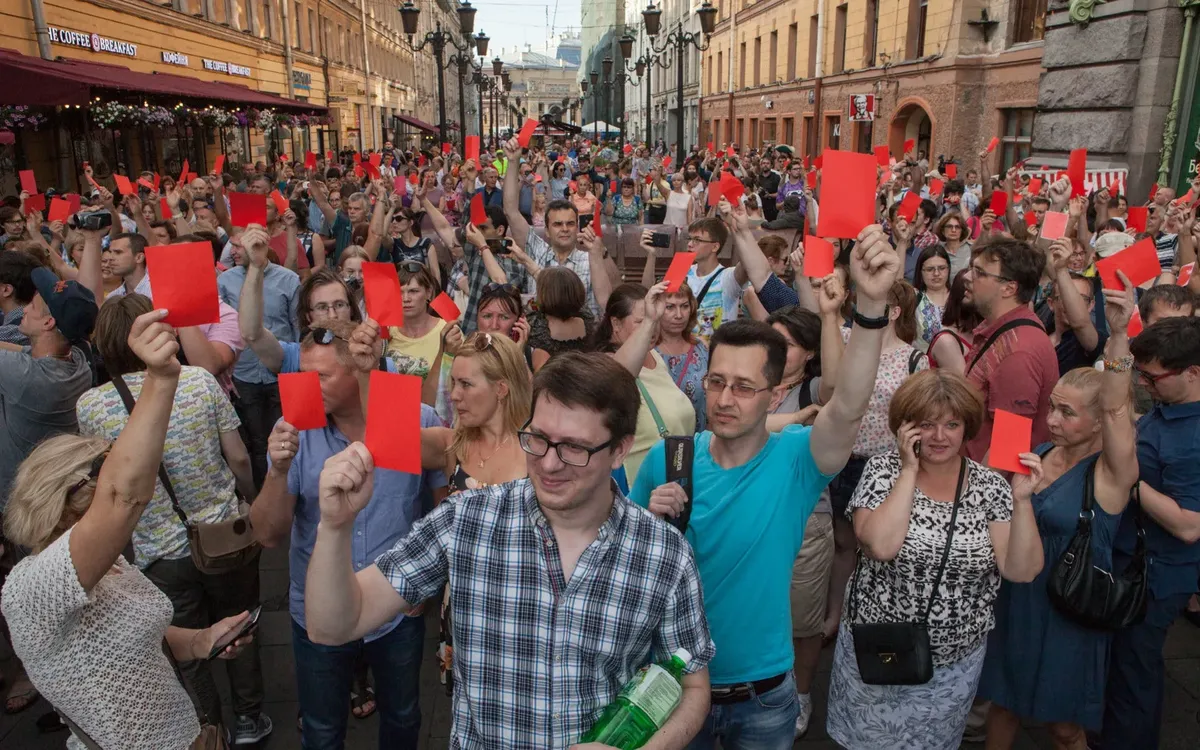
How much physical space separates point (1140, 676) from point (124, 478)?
3.43 m

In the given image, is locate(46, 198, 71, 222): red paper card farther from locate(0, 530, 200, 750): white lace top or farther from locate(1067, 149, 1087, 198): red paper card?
locate(1067, 149, 1087, 198): red paper card

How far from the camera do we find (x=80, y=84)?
1087 centimetres

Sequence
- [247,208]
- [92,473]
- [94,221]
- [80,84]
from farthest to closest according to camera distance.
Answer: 1. [80,84]
2. [94,221]
3. [247,208]
4. [92,473]

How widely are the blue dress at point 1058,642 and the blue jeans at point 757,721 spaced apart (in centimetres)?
111

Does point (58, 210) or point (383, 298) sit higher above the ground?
point (58, 210)

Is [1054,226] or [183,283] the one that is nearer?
[183,283]

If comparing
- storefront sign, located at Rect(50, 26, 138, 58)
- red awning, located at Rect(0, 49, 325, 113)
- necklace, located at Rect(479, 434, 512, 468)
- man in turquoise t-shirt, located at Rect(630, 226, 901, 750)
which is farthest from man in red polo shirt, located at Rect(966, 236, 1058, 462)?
storefront sign, located at Rect(50, 26, 138, 58)

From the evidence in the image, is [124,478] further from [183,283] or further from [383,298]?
[383,298]

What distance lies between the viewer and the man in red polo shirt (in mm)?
3752

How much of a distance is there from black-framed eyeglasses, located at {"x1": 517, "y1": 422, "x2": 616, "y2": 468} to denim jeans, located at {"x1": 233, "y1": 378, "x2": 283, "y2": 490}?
12.3 ft

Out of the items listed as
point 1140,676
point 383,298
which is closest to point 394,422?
point 383,298

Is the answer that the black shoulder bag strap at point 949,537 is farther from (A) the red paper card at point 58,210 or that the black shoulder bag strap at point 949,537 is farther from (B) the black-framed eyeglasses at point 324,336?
(A) the red paper card at point 58,210

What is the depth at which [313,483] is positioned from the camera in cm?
284

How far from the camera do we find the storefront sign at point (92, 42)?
48.5ft
